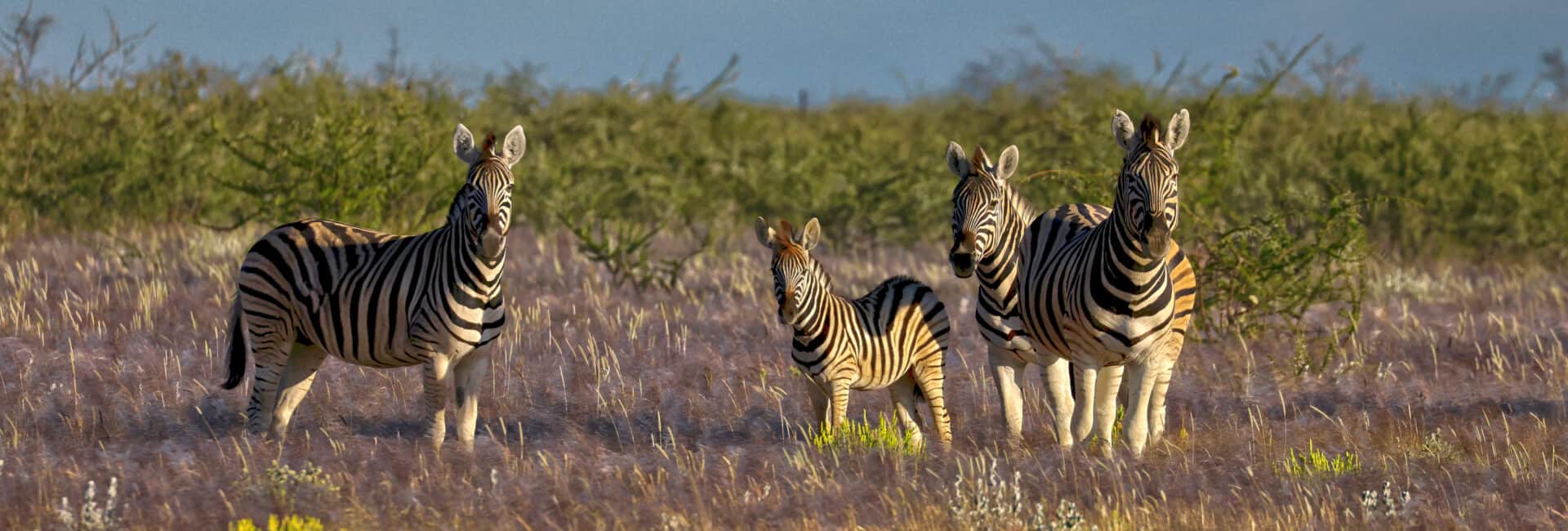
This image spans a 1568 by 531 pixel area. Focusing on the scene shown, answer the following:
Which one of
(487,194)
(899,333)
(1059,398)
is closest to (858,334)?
(899,333)

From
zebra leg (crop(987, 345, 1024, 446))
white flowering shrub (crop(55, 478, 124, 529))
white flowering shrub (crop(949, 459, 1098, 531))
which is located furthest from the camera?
zebra leg (crop(987, 345, 1024, 446))

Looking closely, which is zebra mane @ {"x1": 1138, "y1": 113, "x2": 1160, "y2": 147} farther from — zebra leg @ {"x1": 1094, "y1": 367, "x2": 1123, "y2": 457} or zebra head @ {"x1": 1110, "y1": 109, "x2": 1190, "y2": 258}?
zebra leg @ {"x1": 1094, "y1": 367, "x2": 1123, "y2": 457}

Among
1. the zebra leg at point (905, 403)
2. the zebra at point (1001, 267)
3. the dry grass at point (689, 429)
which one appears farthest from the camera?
the zebra leg at point (905, 403)

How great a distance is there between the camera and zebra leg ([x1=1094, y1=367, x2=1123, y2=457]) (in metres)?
7.45

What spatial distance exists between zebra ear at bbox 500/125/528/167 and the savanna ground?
1.44 meters

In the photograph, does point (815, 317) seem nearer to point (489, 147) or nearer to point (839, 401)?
point (839, 401)

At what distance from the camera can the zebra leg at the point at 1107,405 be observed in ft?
24.4

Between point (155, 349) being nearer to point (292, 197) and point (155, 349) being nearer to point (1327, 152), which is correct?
point (292, 197)

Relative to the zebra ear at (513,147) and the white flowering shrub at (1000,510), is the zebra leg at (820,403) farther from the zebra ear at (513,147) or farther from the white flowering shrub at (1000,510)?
the zebra ear at (513,147)

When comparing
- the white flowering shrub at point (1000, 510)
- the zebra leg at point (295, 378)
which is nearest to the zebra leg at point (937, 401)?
the white flowering shrub at point (1000, 510)

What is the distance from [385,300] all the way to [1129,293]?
3567 millimetres

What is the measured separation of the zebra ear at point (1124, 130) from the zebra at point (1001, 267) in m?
0.78

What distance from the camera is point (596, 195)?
61.6ft

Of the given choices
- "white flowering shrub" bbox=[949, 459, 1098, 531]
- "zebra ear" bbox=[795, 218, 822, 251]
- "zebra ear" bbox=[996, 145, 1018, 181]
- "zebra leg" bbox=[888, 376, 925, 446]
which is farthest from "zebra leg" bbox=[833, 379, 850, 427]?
"zebra ear" bbox=[996, 145, 1018, 181]
